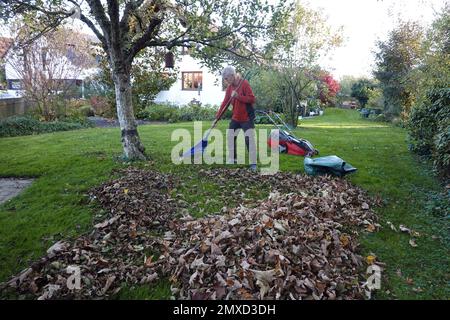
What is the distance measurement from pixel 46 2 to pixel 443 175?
27.4 feet

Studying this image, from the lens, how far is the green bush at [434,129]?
5.36 meters

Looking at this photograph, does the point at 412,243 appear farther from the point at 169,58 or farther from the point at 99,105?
the point at 99,105

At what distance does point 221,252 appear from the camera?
3.25 m

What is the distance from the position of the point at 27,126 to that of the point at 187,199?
36.4 feet

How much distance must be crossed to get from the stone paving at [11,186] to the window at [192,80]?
20.3m

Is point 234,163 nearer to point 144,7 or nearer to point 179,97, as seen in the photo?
point 144,7

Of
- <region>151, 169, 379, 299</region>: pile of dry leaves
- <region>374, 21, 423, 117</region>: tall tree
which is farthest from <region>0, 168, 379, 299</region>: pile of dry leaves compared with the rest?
<region>374, 21, 423, 117</region>: tall tree

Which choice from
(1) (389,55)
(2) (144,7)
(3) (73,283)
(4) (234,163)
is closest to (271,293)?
(3) (73,283)

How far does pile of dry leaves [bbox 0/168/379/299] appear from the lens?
9.25 feet

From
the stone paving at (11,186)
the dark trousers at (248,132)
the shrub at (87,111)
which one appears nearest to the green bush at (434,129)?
the dark trousers at (248,132)

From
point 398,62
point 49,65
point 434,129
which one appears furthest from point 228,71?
point 398,62

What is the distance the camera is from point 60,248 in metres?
3.41

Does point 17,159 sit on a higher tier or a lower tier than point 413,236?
higher
